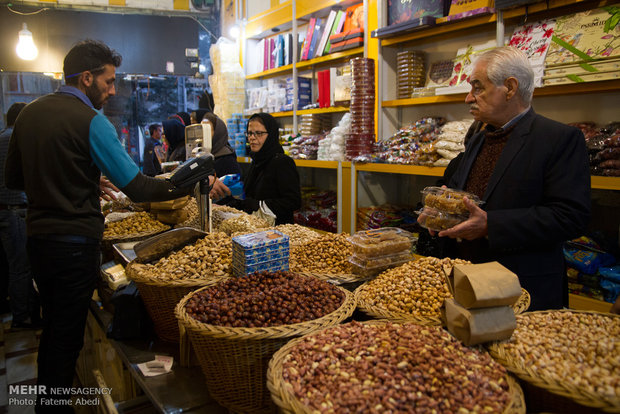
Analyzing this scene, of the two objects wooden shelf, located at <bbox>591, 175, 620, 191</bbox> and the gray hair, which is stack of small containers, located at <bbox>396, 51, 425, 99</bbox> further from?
the gray hair

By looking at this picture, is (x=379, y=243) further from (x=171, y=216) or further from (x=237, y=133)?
(x=237, y=133)

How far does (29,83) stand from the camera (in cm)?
683

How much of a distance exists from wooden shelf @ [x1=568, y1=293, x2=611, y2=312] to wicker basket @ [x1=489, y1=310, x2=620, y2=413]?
5.52ft

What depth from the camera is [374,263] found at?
1748 mm

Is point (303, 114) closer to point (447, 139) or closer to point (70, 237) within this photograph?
point (447, 139)

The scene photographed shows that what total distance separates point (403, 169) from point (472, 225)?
170 centimetres

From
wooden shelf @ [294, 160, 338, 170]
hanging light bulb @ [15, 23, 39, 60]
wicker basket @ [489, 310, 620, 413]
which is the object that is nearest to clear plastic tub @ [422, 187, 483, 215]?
wicker basket @ [489, 310, 620, 413]

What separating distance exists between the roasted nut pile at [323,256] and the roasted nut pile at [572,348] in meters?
0.78

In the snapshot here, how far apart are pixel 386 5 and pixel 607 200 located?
2.21 m

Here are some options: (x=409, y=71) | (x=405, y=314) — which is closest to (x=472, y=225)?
(x=405, y=314)

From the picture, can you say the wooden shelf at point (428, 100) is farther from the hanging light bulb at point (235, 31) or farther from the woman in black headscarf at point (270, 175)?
the hanging light bulb at point (235, 31)

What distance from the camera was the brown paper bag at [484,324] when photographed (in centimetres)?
111

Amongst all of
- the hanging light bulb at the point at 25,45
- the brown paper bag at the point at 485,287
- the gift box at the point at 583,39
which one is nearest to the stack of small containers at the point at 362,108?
the gift box at the point at 583,39

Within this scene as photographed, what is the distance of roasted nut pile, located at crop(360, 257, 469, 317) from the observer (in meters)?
1.43
